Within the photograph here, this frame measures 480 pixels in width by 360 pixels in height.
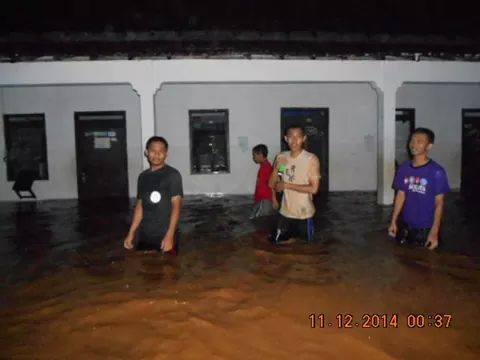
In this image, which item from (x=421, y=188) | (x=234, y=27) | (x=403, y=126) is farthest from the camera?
(x=403, y=126)

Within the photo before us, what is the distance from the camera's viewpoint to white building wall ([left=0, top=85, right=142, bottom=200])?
12039 mm

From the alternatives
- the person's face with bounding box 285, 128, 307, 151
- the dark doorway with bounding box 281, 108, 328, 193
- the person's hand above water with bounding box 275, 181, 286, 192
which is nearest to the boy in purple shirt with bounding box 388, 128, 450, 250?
the person's face with bounding box 285, 128, 307, 151

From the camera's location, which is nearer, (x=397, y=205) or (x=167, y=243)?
(x=167, y=243)

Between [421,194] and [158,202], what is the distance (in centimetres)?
314

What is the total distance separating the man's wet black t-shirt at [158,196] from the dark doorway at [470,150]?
446 inches

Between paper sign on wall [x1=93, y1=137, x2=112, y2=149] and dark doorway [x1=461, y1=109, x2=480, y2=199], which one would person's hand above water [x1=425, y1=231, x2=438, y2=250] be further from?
paper sign on wall [x1=93, y1=137, x2=112, y2=149]

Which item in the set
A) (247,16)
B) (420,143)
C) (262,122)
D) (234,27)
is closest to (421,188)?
(420,143)

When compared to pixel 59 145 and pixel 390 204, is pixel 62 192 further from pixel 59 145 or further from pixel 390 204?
pixel 390 204

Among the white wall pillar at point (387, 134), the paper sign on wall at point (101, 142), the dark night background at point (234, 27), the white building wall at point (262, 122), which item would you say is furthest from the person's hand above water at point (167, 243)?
the paper sign on wall at point (101, 142)

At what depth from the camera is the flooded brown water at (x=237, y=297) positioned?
3.09 m

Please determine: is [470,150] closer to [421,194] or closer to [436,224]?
[421,194]

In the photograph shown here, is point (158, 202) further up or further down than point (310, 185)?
further down

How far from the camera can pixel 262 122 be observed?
12.4m
